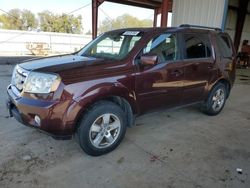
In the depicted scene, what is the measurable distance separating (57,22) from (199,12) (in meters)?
41.9

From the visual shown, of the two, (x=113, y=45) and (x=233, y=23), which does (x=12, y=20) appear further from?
(x=113, y=45)

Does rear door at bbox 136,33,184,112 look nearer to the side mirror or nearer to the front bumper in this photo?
the side mirror

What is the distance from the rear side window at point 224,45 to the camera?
15.0ft

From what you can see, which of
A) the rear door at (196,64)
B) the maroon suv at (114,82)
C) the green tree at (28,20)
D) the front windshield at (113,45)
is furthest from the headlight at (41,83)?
the green tree at (28,20)

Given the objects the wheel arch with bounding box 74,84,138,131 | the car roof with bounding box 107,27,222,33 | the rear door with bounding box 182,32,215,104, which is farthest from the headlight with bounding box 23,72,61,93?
the rear door with bounding box 182,32,215,104

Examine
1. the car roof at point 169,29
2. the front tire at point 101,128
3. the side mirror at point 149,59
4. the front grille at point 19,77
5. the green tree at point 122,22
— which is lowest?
the front tire at point 101,128

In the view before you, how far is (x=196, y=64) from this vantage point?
13.2 ft

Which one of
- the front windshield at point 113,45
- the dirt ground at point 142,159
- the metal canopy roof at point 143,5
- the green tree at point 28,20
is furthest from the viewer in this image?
the green tree at point 28,20

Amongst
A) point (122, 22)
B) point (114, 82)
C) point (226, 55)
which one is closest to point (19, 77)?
point (114, 82)

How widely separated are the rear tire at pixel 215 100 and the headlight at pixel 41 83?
316 centimetres

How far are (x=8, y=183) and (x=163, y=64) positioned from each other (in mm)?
2525

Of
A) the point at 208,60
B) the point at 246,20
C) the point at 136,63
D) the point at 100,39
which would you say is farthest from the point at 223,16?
the point at 246,20

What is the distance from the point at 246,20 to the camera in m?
17.5

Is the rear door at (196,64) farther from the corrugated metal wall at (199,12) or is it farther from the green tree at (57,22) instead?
the green tree at (57,22)
